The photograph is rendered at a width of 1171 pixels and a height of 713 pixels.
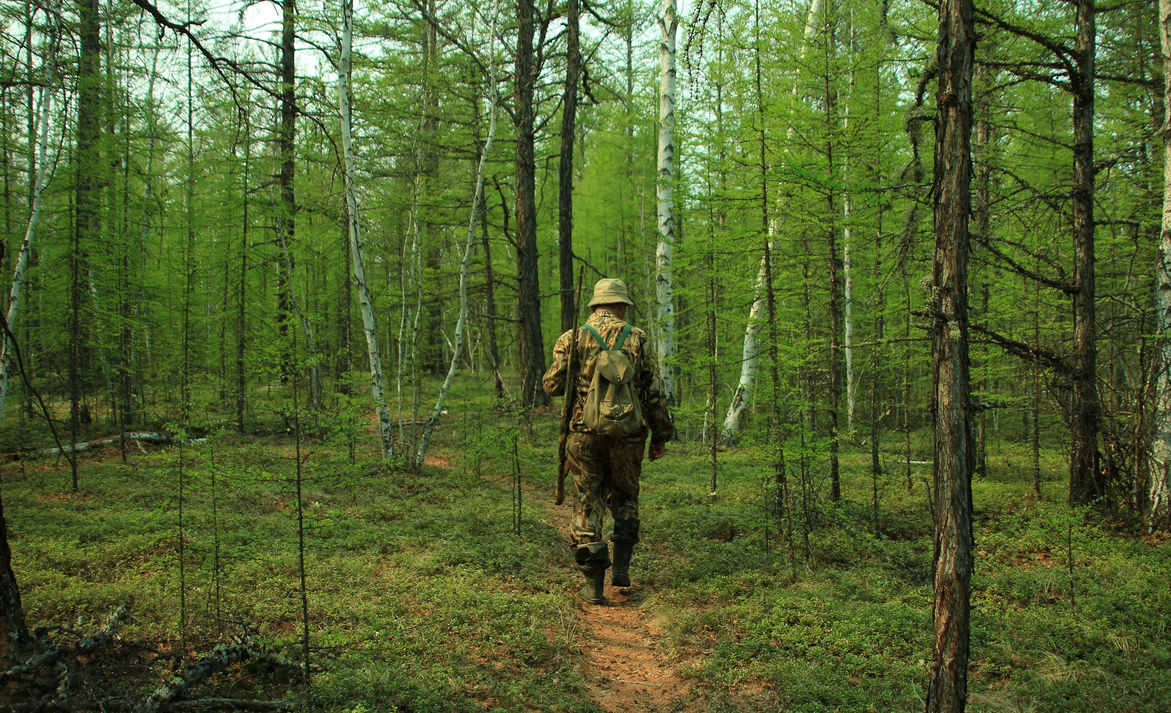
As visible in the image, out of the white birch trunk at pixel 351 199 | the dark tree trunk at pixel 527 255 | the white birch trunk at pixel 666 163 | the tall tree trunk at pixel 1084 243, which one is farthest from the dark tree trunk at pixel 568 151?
the tall tree trunk at pixel 1084 243

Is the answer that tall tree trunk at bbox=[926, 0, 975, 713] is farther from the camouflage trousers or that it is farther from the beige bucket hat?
the beige bucket hat

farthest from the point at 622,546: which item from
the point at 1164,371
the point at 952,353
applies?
the point at 1164,371

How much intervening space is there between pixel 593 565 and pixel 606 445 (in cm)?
103

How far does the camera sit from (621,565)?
5387mm

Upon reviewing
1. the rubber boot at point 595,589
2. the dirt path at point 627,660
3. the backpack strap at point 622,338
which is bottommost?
the dirt path at point 627,660

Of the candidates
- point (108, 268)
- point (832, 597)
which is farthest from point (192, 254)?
point (832, 597)

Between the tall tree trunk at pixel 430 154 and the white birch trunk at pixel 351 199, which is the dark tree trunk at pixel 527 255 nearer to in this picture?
the tall tree trunk at pixel 430 154

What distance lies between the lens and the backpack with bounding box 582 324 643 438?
5.05 metres

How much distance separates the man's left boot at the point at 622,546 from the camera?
17.6 ft

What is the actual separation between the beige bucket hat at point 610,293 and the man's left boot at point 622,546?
2.03 m

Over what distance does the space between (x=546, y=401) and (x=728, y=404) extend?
4.59m

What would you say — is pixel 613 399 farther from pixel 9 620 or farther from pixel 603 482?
pixel 9 620

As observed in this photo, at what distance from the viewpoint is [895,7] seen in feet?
39.2

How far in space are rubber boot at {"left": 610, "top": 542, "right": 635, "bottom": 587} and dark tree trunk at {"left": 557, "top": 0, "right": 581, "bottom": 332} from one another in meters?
7.09
